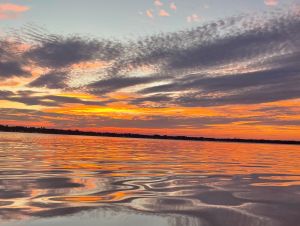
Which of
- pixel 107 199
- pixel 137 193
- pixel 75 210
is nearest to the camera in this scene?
pixel 75 210

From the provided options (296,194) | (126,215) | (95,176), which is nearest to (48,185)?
(95,176)

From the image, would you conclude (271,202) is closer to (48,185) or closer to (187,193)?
(187,193)

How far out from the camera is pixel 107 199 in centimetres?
716

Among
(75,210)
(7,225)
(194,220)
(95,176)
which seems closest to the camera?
(7,225)

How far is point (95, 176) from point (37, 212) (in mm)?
5071

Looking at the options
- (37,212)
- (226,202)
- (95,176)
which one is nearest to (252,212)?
(226,202)

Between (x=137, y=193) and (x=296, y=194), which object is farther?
(x=296, y=194)

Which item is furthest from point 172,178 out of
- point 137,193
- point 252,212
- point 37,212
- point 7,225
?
point 7,225

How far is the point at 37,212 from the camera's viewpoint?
19.0 ft

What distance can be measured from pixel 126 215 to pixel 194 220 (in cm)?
109

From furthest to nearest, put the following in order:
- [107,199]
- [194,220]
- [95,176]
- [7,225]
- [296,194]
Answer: [95,176] → [296,194] → [107,199] → [194,220] → [7,225]

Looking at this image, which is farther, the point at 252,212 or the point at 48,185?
the point at 48,185

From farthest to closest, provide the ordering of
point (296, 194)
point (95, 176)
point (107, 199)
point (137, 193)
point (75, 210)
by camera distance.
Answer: point (95, 176)
point (296, 194)
point (137, 193)
point (107, 199)
point (75, 210)

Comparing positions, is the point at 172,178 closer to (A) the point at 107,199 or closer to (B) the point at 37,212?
(A) the point at 107,199
